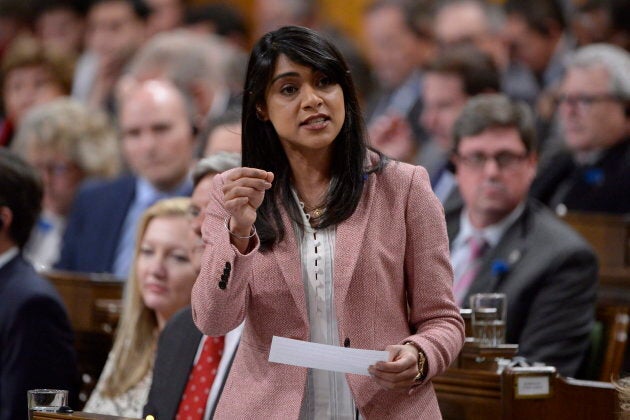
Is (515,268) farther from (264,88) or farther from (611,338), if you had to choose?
(264,88)

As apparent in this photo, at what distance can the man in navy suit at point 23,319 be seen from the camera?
3650 mm

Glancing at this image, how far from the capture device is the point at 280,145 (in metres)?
2.57

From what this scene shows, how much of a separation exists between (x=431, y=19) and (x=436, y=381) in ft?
15.3

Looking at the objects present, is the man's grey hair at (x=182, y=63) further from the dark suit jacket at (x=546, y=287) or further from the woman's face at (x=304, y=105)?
the woman's face at (x=304, y=105)

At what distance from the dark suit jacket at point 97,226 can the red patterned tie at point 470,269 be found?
2.05m

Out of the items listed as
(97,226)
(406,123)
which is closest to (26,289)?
(97,226)

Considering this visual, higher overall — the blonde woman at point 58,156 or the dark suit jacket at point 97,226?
the blonde woman at point 58,156

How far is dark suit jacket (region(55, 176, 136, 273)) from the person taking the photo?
18.8 ft

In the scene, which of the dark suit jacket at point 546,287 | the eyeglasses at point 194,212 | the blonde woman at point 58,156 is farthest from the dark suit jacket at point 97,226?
the eyeglasses at point 194,212

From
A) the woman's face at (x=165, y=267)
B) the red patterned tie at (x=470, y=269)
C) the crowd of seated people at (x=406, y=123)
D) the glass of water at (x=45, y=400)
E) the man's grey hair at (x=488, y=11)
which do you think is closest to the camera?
the glass of water at (x=45, y=400)

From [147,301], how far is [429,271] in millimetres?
1554

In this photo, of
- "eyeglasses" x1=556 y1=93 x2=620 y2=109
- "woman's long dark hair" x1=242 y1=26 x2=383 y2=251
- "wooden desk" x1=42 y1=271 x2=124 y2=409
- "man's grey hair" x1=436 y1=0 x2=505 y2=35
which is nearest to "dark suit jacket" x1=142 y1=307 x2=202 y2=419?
"woman's long dark hair" x1=242 y1=26 x2=383 y2=251

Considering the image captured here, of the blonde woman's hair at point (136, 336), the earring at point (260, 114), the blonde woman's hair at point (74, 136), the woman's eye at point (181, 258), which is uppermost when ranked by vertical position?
the blonde woman's hair at point (74, 136)

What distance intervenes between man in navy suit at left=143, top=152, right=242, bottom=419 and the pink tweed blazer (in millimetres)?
654
